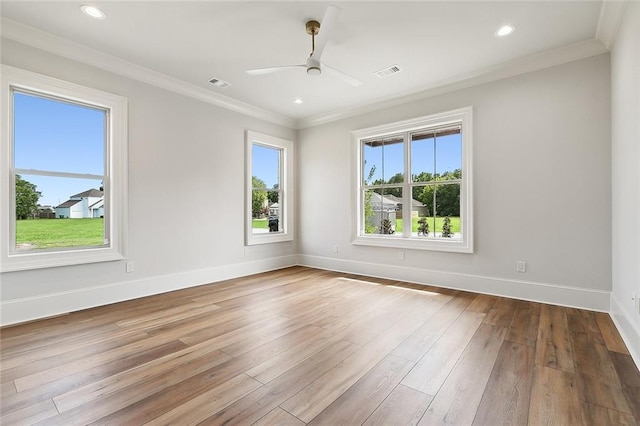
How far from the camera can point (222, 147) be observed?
183 inches

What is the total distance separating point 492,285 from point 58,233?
5111 mm

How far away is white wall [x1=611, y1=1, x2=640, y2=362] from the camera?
2146mm

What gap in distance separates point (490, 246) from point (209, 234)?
12.8 feet

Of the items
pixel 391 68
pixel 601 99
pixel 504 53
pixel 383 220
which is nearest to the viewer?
pixel 601 99

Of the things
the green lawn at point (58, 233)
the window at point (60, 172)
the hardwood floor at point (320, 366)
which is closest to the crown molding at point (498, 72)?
the hardwood floor at point (320, 366)

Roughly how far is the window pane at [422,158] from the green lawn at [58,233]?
14.0 feet

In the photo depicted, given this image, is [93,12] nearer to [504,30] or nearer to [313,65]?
[313,65]

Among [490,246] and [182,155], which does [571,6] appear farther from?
[182,155]

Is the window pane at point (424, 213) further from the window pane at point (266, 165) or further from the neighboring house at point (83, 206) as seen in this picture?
the neighboring house at point (83, 206)

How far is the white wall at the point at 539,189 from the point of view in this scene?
10.3 feet

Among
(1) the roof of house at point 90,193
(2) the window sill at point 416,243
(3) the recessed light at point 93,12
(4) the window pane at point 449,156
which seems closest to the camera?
(3) the recessed light at point 93,12

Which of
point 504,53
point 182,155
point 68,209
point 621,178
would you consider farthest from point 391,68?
point 68,209

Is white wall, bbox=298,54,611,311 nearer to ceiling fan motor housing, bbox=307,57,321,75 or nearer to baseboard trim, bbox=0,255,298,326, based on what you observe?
ceiling fan motor housing, bbox=307,57,321,75

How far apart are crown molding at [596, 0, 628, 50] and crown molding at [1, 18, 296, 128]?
4.33m
